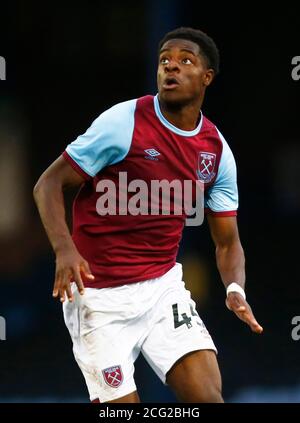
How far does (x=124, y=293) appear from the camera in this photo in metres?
5.28

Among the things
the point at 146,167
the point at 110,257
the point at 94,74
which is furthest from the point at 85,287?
the point at 94,74

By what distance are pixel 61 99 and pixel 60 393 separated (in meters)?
2.93

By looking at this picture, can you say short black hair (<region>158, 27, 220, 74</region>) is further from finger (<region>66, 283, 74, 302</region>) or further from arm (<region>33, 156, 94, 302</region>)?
finger (<region>66, 283, 74, 302</region>)

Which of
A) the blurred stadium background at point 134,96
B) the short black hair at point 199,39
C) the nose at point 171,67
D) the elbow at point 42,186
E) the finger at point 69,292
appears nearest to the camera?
the finger at point 69,292

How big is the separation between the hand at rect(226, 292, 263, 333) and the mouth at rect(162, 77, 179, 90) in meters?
1.04

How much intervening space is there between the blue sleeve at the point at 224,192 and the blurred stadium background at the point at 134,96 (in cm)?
336

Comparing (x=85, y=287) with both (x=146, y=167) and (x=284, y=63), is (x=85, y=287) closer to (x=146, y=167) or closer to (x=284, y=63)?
(x=146, y=167)

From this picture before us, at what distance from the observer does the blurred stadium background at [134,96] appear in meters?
9.16

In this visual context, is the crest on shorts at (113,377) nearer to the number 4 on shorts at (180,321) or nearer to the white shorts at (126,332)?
the white shorts at (126,332)

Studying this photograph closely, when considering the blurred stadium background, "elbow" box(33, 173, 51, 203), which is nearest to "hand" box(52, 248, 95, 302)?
"elbow" box(33, 173, 51, 203)

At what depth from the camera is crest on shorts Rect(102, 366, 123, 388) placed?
16.9ft

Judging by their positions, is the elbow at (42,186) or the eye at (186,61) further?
the eye at (186,61)

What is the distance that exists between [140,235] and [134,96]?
4953 millimetres

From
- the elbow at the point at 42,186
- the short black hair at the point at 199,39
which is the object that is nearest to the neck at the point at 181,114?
the short black hair at the point at 199,39
